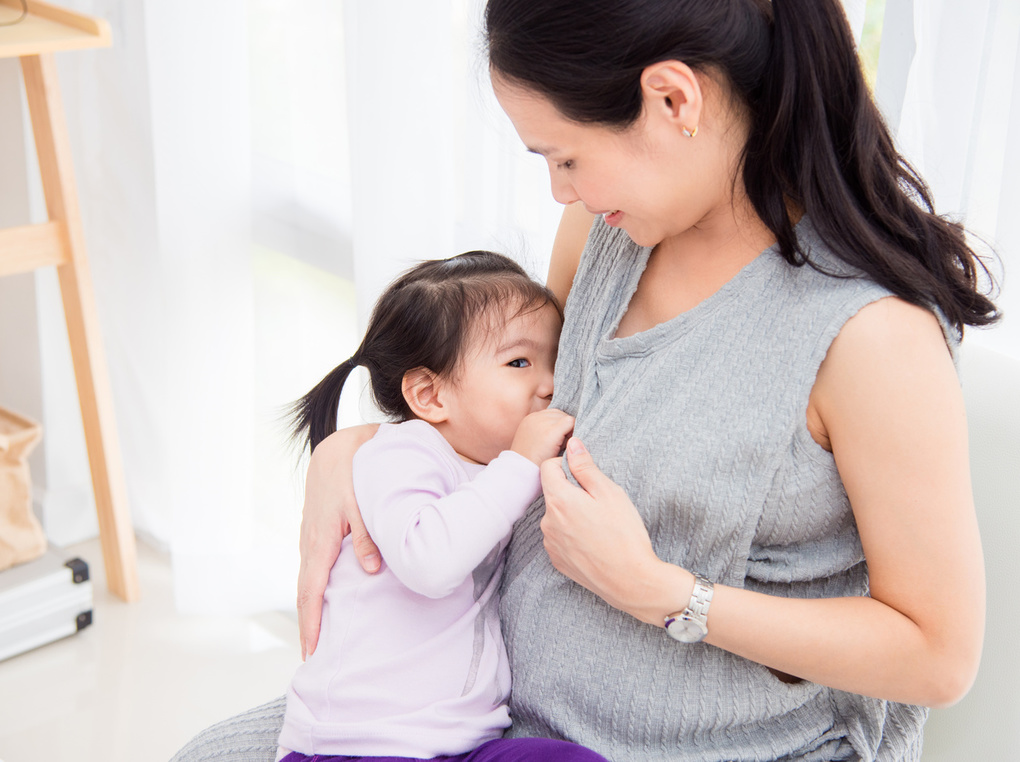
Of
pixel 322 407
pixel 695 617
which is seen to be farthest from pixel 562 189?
pixel 322 407

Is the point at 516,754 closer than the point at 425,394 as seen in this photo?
Yes

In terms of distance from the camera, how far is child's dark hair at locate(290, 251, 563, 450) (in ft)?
4.17

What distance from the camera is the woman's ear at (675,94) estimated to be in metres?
0.92

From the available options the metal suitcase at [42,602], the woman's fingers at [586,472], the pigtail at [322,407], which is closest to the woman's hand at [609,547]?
the woman's fingers at [586,472]

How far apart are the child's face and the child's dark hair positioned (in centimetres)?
2

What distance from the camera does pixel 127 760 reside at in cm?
202

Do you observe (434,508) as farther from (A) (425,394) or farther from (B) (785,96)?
(B) (785,96)

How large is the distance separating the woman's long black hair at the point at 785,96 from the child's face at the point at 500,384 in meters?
0.37

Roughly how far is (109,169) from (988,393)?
7.05ft

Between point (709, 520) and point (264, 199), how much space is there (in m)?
1.55

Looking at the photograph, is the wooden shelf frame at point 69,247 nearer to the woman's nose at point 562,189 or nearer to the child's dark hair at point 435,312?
the child's dark hair at point 435,312

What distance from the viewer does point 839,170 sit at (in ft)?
3.10

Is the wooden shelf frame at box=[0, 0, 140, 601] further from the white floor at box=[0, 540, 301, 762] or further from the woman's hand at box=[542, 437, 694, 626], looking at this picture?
the woman's hand at box=[542, 437, 694, 626]

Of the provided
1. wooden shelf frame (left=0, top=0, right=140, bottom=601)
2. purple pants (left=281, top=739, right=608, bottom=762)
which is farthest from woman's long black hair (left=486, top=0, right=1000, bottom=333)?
wooden shelf frame (left=0, top=0, right=140, bottom=601)
